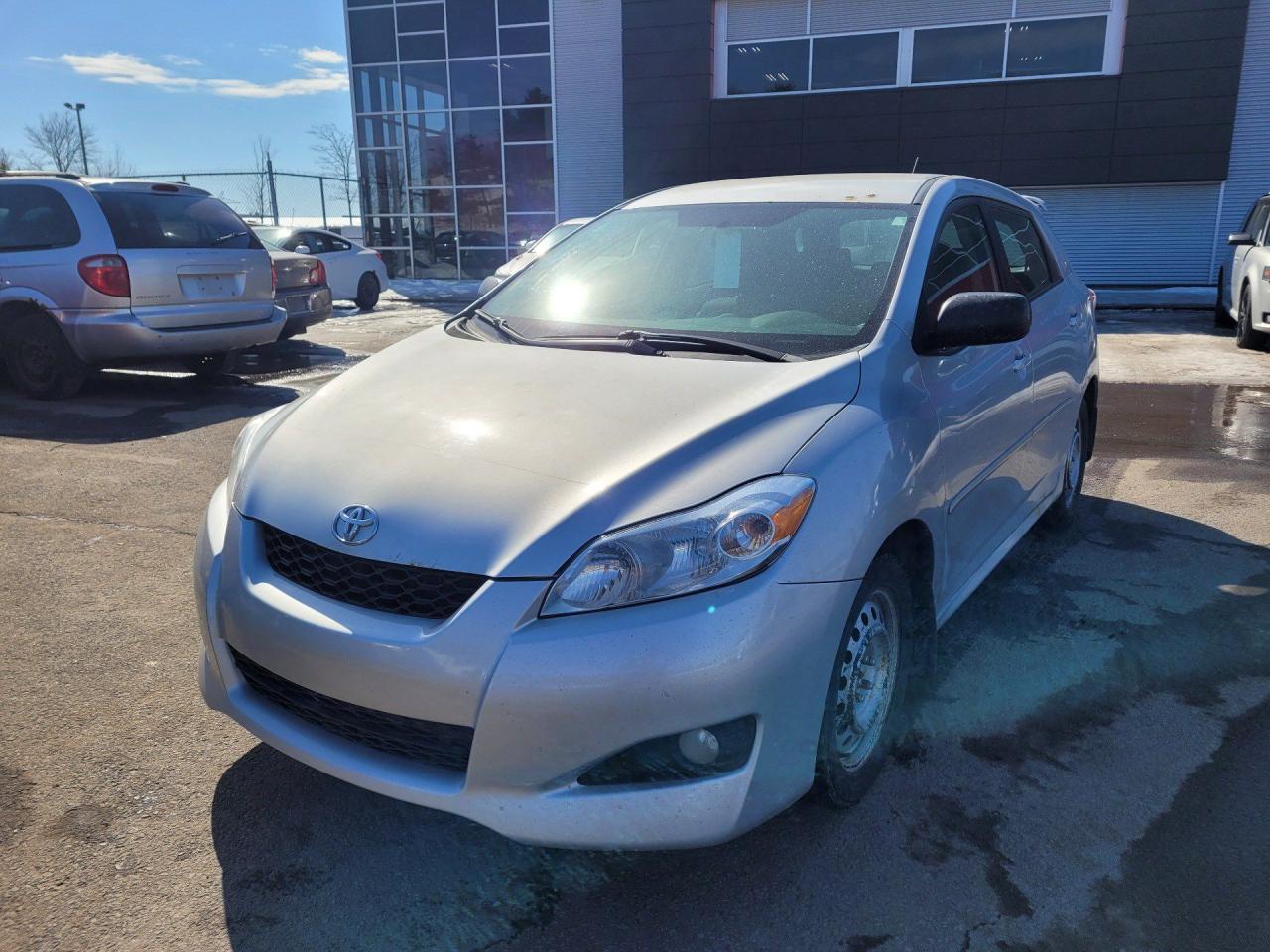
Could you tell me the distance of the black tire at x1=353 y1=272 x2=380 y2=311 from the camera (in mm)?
17453

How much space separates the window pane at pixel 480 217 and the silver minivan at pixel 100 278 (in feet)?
53.2

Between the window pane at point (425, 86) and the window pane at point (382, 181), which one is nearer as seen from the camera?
the window pane at point (425, 86)

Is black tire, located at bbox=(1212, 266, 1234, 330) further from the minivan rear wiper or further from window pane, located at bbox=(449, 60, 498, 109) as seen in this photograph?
window pane, located at bbox=(449, 60, 498, 109)

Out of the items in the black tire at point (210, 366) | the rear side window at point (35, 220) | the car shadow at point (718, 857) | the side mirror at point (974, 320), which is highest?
the rear side window at point (35, 220)

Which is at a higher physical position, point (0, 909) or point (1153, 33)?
point (1153, 33)

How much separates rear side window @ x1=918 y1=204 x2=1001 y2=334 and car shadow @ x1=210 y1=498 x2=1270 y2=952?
50.8 inches

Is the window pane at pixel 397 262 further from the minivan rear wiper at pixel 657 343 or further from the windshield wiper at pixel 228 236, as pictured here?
the minivan rear wiper at pixel 657 343

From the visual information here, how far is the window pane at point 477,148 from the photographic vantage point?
23.6m

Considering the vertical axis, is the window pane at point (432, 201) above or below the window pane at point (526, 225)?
above

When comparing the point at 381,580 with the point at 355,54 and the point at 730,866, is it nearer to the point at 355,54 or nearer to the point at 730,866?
the point at 730,866

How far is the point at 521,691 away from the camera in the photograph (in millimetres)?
1988

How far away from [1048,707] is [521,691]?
2004 millimetres

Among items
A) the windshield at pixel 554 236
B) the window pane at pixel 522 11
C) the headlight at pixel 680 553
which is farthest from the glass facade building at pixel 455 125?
the headlight at pixel 680 553

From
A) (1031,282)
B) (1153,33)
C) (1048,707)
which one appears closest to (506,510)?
(1048,707)
